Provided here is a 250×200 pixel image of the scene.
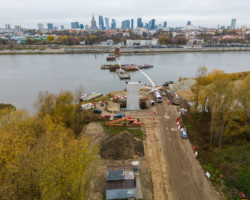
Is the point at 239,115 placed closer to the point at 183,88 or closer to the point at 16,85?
the point at 183,88

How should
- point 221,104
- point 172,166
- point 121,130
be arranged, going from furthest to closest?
point 121,130, point 221,104, point 172,166

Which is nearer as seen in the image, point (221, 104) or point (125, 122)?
point (221, 104)

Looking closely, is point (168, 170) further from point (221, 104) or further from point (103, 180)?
point (221, 104)

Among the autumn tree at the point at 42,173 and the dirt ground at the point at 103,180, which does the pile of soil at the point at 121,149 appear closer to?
the dirt ground at the point at 103,180

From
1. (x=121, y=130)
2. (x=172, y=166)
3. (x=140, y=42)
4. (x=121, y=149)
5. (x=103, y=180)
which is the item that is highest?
(x=140, y=42)

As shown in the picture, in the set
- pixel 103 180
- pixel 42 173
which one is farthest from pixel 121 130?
pixel 42 173

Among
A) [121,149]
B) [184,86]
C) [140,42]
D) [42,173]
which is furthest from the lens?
[140,42]
